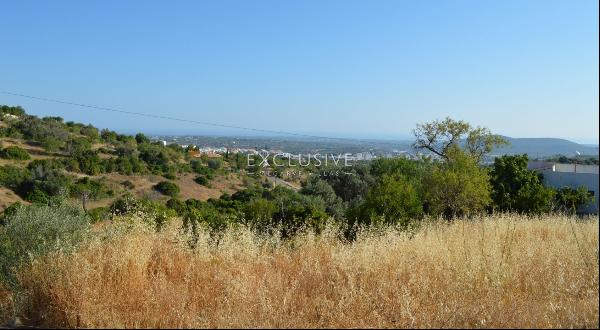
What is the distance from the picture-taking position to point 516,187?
18562 millimetres

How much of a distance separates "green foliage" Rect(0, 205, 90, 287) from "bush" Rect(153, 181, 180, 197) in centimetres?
2283

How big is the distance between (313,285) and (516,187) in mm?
15417

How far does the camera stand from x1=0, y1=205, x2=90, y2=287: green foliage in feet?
19.5

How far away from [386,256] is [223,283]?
1721mm

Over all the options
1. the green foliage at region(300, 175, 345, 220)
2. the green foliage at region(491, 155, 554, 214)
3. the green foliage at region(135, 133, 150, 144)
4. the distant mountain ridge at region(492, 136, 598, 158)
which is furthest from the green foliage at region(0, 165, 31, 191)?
the distant mountain ridge at region(492, 136, 598, 158)

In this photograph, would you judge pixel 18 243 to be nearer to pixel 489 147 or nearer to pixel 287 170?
pixel 489 147

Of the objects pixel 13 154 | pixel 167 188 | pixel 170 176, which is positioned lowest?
pixel 167 188

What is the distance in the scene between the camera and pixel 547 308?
13.3 feet

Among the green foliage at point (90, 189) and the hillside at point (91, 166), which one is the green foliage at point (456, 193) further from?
the green foliage at point (90, 189)

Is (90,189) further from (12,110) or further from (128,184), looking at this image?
(12,110)

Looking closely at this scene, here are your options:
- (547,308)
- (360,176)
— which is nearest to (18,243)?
(547,308)

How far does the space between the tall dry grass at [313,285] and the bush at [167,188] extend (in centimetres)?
2377

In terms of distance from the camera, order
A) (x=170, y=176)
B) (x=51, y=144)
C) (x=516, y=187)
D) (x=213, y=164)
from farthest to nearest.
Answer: (x=213, y=164) < (x=51, y=144) < (x=170, y=176) < (x=516, y=187)

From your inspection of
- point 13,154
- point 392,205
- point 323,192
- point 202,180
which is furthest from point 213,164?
point 392,205
